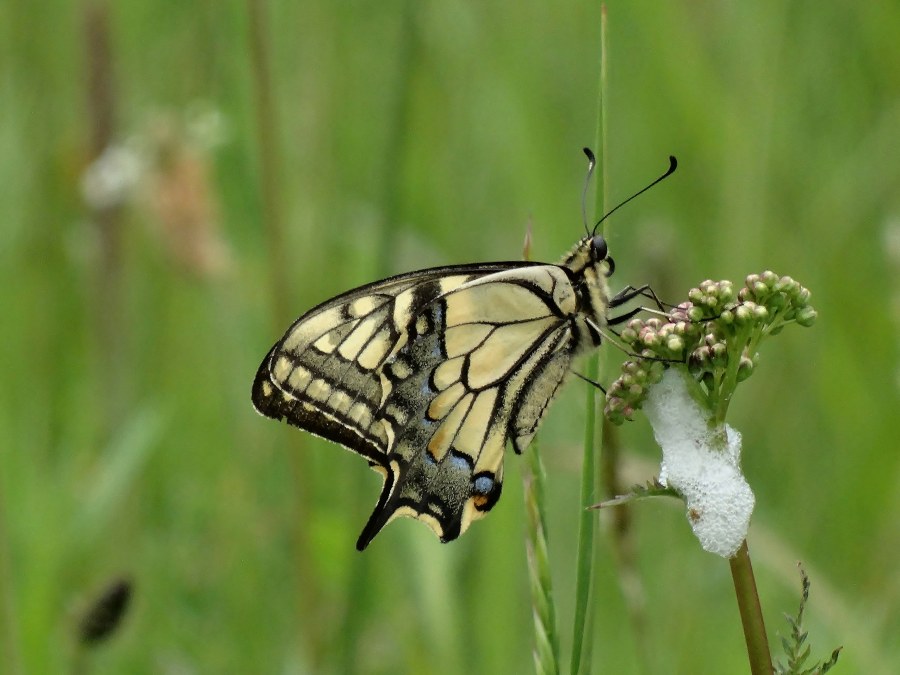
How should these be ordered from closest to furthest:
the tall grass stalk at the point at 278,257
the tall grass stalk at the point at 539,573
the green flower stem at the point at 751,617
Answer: the green flower stem at the point at 751,617, the tall grass stalk at the point at 539,573, the tall grass stalk at the point at 278,257

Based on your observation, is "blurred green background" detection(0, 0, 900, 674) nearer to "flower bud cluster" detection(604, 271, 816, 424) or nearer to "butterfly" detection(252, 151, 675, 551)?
"butterfly" detection(252, 151, 675, 551)

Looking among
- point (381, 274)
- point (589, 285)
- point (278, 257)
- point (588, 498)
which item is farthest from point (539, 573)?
point (278, 257)

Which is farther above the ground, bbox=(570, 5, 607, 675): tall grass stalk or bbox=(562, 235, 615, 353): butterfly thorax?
bbox=(562, 235, 615, 353): butterfly thorax

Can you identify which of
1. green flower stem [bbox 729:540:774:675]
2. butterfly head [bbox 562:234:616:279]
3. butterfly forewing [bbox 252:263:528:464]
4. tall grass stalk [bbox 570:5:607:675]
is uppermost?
butterfly head [bbox 562:234:616:279]

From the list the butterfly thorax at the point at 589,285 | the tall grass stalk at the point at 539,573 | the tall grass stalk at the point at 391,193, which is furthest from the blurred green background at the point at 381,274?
the tall grass stalk at the point at 539,573

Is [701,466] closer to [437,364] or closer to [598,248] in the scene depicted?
[598,248]

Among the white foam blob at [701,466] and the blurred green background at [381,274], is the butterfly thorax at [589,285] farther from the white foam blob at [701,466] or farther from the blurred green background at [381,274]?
the white foam blob at [701,466]

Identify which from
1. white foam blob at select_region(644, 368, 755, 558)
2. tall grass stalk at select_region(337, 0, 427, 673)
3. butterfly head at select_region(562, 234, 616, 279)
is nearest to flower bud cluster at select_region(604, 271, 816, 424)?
white foam blob at select_region(644, 368, 755, 558)
